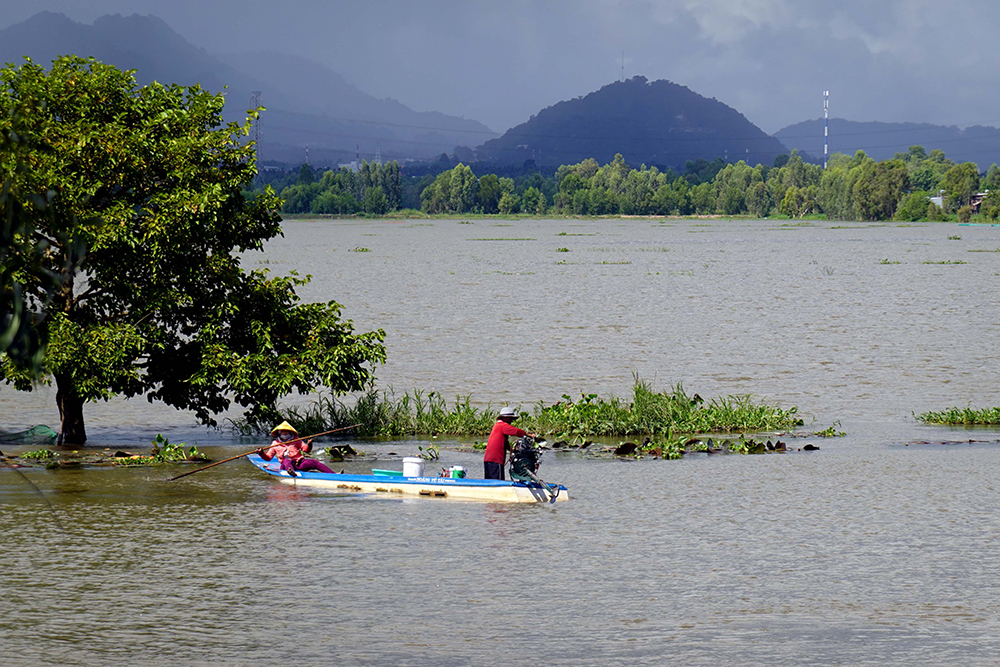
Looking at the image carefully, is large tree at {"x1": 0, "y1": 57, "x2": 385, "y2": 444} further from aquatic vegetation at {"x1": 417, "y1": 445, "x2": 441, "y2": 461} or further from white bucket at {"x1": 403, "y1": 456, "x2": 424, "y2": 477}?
white bucket at {"x1": 403, "y1": 456, "x2": 424, "y2": 477}

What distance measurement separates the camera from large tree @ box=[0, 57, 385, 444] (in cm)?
2623

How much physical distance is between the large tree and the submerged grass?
2956 mm

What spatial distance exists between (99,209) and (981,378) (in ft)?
98.4

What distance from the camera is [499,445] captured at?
23.7 m

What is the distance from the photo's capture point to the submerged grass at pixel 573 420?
103 feet

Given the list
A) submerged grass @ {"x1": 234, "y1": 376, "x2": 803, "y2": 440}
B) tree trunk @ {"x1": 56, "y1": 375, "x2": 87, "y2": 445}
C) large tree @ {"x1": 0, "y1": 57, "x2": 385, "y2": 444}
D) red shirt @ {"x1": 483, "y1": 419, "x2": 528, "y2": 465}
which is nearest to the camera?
red shirt @ {"x1": 483, "y1": 419, "x2": 528, "y2": 465}

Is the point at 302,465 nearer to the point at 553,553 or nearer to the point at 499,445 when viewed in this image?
the point at 499,445

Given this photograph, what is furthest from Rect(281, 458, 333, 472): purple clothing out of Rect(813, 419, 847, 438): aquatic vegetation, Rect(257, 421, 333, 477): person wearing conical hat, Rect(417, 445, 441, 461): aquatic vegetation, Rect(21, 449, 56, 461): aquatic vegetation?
Rect(813, 419, 847, 438): aquatic vegetation

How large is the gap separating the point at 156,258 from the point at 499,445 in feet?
29.1

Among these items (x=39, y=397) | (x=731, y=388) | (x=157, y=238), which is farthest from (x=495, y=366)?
(x=157, y=238)

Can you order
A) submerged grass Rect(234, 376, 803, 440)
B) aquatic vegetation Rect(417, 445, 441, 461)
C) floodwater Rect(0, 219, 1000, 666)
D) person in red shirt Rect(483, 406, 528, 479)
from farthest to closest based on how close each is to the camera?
submerged grass Rect(234, 376, 803, 440) < aquatic vegetation Rect(417, 445, 441, 461) < person in red shirt Rect(483, 406, 528, 479) < floodwater Rect(0, 219, 1000, 666)

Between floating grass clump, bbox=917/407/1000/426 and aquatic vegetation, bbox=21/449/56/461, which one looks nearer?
aquatic vegetation, bbox=21/449/56/461

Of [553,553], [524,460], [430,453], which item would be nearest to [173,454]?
[430,453]

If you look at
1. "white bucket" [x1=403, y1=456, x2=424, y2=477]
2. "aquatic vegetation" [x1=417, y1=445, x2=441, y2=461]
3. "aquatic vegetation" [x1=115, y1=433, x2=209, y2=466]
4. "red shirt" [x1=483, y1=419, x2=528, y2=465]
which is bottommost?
"aquatic vegetation" [x1=417, y1=445, x2=441, y2=461]
